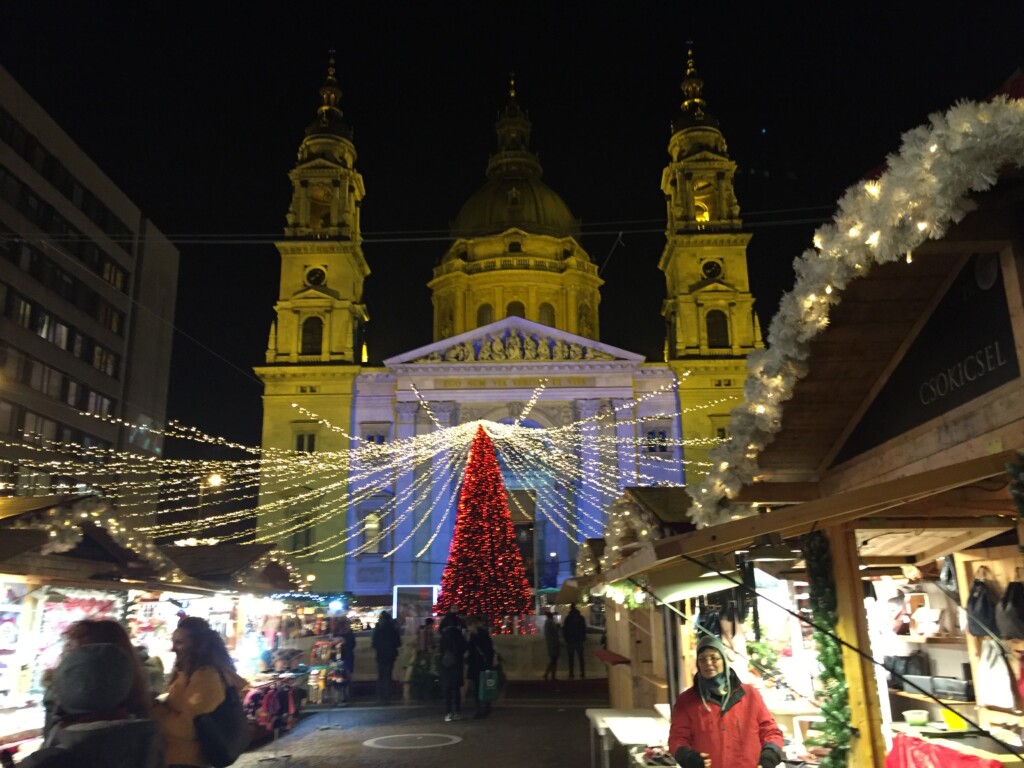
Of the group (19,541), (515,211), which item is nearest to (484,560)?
(19,541)

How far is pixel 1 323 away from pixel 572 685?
3074 cm

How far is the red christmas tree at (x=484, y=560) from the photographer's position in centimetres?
2319

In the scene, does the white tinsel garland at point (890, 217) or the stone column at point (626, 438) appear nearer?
the white tinsel garland at point (890, 217)

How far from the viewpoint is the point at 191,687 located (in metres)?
4.67

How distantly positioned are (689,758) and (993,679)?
4.13 meters

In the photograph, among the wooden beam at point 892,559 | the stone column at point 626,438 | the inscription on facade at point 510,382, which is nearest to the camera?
the wooden beam at point 892,559

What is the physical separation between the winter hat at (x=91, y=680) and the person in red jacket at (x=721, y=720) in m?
3.35

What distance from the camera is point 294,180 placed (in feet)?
142

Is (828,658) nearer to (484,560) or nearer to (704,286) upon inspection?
(484,560)

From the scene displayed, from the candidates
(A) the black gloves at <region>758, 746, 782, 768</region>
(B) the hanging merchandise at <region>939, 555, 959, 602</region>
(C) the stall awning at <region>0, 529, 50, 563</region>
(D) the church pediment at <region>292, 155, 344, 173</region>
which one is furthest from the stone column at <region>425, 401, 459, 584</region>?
(A) the black gloves at <region>758, 746, 782, 768</region>

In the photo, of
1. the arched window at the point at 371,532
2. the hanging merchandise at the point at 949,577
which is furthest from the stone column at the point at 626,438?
the hanging merchandise at the point at 949,577

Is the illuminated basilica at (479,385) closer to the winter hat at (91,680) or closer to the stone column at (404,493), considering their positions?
the stone column at (404,493)

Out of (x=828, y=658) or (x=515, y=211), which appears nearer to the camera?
(x=828, y=658)

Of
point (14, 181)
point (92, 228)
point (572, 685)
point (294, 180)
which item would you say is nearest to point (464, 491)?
point (572, 685)
